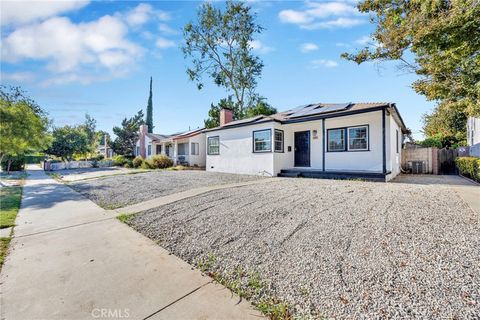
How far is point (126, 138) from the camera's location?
2980 centimetres

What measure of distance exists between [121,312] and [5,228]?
442 centimetres

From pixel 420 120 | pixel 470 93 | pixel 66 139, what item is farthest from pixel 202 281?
pixel 420 120

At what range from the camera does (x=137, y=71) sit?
11.2m

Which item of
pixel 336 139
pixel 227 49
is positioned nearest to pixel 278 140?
pixel 336 139

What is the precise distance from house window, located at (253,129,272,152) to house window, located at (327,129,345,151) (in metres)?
3.09

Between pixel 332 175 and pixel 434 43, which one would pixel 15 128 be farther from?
pixel 434 43

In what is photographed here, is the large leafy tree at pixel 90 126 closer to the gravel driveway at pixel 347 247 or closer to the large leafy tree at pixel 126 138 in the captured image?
the large leafy tree at pixel 126 138

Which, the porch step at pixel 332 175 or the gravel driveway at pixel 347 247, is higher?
the porch step at pixel 332 175

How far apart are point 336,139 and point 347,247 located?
30.3 ft

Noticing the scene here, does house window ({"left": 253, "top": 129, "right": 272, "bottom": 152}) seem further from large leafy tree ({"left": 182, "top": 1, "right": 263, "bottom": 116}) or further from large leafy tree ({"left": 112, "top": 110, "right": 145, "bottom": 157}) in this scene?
large leafy tree ({"left": 112, "top": 110, "right": 145, "bottom": 157})

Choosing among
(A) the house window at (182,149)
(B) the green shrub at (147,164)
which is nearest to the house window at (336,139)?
(A) the house window at (182,149)

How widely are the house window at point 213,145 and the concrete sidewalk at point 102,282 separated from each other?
11360 millimetres

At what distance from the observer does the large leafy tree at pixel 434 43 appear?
5.58 metres

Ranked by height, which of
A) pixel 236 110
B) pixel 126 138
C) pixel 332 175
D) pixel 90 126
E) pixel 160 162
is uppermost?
pixel 90 126
